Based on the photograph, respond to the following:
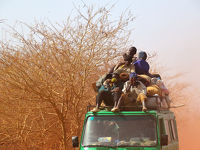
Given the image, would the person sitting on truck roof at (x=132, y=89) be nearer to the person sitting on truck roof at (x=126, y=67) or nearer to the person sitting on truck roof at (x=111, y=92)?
the person sitting on truck roof at (x=111, y=92)

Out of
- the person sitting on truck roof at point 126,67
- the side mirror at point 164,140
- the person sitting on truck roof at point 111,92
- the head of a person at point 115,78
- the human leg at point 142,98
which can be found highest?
the person sitting on truck roof at point 126,67

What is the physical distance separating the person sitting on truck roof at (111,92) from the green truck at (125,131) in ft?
1.69

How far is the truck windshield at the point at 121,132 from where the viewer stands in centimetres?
770

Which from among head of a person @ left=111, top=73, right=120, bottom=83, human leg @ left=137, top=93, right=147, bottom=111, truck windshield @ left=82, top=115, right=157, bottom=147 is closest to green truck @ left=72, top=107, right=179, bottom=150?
truck windshield @ left=82, top=115, right=157, bottom=147

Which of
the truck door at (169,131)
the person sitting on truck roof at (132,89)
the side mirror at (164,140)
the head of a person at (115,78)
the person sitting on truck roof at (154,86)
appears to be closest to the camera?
the side mirror at (164,140)

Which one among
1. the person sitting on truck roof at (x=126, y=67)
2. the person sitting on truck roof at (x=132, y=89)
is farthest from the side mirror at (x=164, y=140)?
the person sitting on truck roof at (x=126, y=67)

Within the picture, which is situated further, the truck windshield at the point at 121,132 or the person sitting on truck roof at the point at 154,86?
the person sitting on truck roof at the point at 154,86

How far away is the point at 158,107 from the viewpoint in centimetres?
828

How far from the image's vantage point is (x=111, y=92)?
8.76 m

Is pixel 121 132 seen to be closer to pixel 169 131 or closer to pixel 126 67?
pixel 169 131

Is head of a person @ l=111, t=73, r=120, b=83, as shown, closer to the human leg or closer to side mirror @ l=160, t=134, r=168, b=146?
the human leg

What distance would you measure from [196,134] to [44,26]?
A: 1457cm

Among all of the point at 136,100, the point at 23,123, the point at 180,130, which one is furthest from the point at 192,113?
the point at 136,100

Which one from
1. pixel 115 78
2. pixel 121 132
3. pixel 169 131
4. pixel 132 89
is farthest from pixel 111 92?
pixel 169 131
